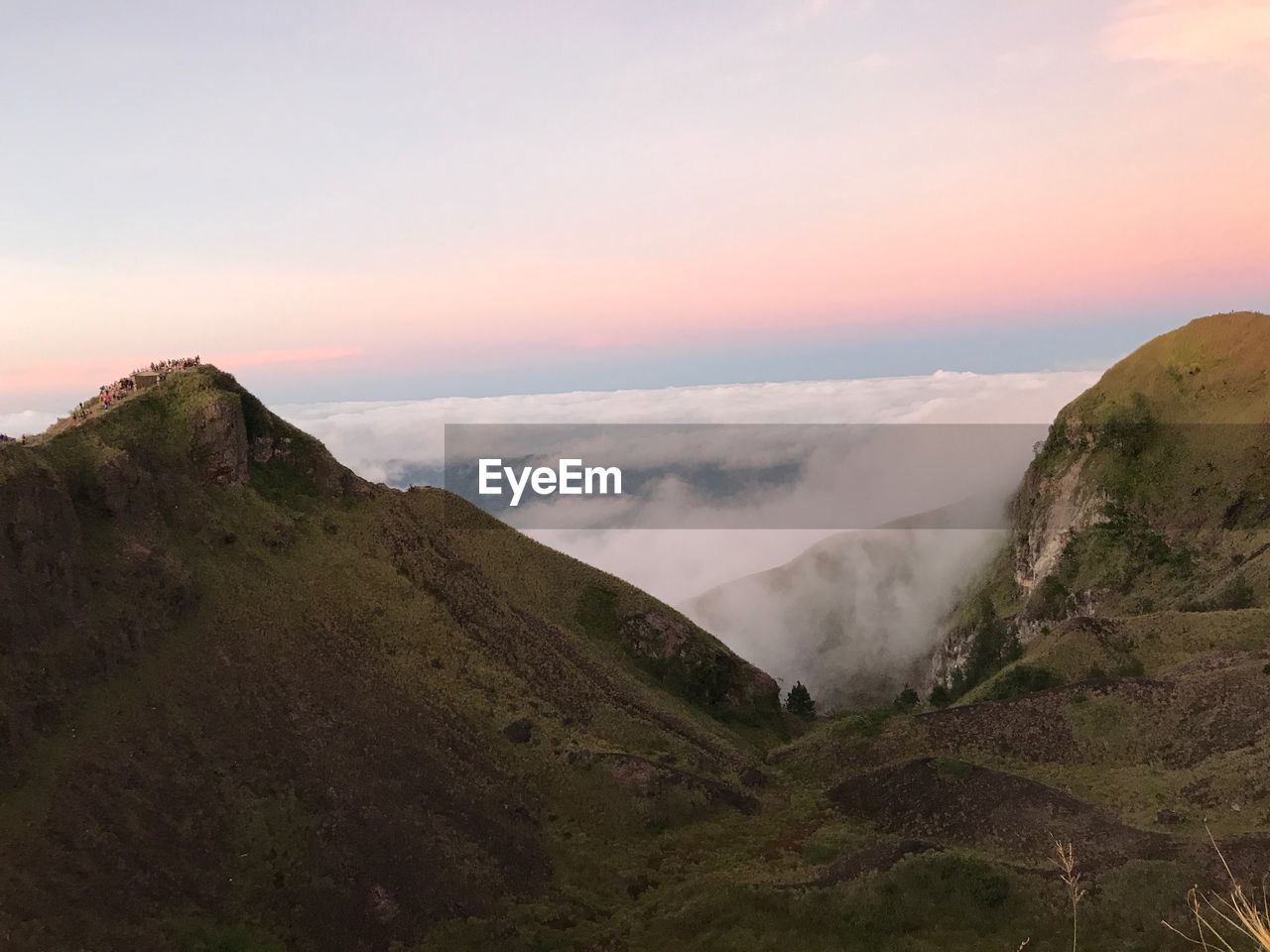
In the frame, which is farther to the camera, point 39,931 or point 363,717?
point 363,717

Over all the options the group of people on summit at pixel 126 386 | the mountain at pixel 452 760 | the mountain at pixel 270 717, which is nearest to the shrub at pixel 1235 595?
the mountain at pixel 452 760

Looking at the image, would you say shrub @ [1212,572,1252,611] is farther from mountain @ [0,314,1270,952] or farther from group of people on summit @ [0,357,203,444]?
group of people on summit @ [0,357,203,444]

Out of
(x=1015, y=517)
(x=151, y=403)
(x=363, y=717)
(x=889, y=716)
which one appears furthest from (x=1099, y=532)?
(x=151, y=403)

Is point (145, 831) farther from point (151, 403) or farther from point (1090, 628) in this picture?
point (1090, 628)

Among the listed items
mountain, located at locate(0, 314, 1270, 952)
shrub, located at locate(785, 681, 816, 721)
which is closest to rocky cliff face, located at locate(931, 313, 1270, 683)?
mountain, located at locate(0, 314, 1270, 952)

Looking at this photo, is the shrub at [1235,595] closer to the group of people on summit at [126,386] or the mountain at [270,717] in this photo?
the mountain at [270,717]

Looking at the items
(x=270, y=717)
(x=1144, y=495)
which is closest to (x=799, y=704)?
(x=1144, y=495)

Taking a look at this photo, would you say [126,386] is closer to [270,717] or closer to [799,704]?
[270,717]

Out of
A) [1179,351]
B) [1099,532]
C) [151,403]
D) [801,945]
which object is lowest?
[801,945]

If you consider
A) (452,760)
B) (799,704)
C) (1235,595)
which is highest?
(1235,595)
